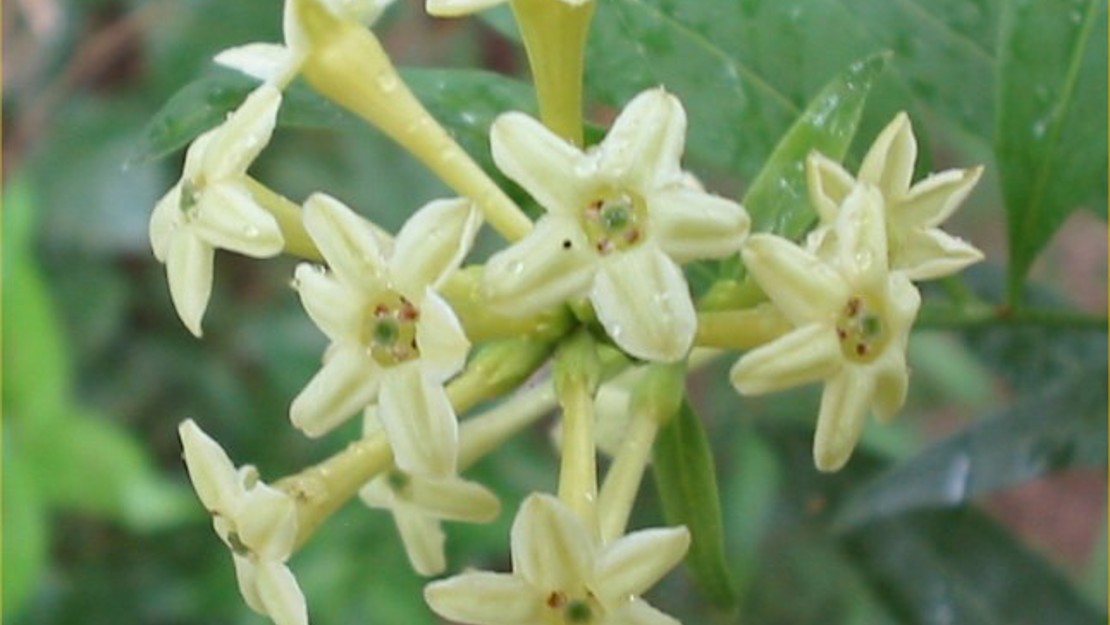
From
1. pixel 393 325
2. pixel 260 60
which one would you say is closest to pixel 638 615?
pixel 393 325

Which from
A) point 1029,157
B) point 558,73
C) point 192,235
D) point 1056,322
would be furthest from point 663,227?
point 1056,322

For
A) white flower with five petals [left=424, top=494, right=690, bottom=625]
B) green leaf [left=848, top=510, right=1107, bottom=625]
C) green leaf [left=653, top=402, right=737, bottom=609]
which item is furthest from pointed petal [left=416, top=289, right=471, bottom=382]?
green leaf [left=848, top=510, right=1107, bottom=625]

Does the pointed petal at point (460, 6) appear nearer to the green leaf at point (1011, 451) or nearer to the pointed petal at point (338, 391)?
the pointed petal at point (338, 391)

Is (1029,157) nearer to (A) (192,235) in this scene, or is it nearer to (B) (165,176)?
(A) (192,235)

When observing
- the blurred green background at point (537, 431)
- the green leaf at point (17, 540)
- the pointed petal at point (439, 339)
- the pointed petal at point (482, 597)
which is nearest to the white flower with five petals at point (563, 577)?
the pointed petal at point (482, 597)

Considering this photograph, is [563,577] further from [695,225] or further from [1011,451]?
[1011,451]

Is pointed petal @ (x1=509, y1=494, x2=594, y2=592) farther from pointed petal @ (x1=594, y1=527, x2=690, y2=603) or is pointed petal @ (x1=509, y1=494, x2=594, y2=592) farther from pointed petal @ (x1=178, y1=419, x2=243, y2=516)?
pointed petal @ (x1=178, y1=419, x2=243, y2=516)

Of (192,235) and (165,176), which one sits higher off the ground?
(192,235)
